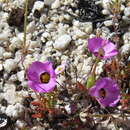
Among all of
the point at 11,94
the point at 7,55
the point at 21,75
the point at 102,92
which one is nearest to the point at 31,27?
the point at 7,55

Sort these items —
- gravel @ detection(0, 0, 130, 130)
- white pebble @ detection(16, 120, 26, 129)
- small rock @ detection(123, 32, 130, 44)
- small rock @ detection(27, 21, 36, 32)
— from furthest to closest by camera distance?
small rock @ detection(27, 21, 36, 32), small rock @ detection(123, 32, 130, 44), gravel @ detection(0, 0, 130, 130), white pebble @ detection(16, 120, 26, 129)

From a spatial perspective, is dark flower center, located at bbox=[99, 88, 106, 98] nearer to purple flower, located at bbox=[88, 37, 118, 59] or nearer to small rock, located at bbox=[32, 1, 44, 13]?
purple flower, located at bbox=[88, 37, 118, 59]

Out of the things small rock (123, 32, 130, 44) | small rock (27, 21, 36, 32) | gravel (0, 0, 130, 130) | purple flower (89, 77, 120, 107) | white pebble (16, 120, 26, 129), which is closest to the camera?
purple flower (89, 77, 120, 107)

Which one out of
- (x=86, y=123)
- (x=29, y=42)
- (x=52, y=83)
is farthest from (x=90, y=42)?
(x=29, y=42)

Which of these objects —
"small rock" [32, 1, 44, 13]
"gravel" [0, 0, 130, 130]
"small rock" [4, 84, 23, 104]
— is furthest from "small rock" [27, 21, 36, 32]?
"small rock" [4, 84, 23, 104]

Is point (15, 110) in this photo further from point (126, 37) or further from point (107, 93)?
point (126, 37)
